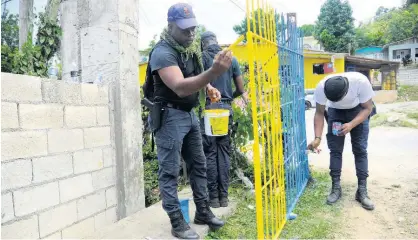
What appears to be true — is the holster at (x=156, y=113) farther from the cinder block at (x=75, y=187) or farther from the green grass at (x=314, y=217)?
the green grass at (x=314, y=217)

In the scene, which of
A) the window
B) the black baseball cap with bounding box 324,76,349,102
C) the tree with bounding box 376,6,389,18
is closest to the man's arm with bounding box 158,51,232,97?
the black baseball cap with bounding box 324,76,349,102

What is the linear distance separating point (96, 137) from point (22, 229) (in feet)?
3.19

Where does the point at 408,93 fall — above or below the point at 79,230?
above

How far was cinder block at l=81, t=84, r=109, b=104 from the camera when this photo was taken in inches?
117

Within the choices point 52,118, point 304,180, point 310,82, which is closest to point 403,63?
point 310,82

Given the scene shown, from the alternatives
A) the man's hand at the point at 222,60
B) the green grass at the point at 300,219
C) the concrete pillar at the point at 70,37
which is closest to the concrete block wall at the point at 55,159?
the concrete pillar at the point at 70,37

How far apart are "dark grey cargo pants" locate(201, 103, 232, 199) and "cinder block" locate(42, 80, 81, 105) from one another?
4.12 feet

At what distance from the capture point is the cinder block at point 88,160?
2848mm

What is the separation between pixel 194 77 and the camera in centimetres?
223

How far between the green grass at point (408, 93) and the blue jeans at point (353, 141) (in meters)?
→ 20.9

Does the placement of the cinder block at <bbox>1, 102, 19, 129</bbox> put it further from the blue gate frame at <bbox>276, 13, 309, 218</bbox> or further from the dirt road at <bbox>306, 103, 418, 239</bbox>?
Result: the dirt road at <bbox>306, 103, 418, 239</bbox>

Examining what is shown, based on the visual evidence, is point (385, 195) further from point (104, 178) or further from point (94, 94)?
point (94, 94)

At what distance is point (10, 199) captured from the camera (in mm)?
2270

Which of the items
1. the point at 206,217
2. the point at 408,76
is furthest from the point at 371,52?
the point at 206,217
